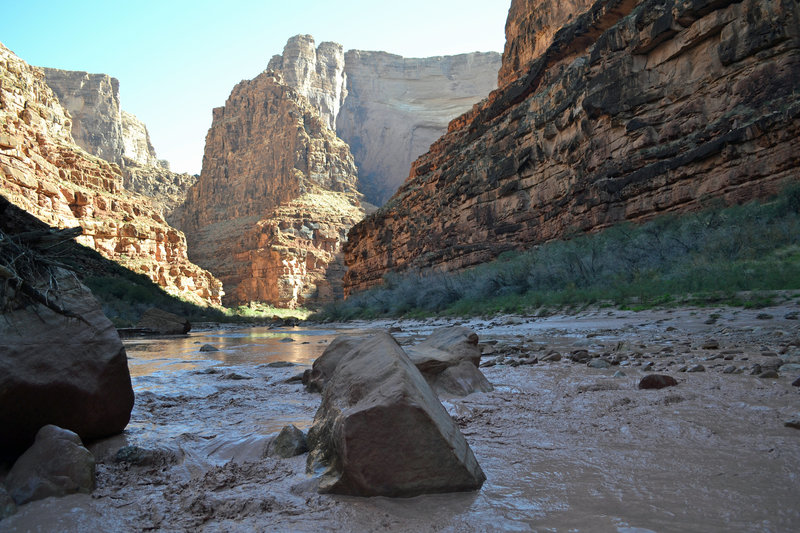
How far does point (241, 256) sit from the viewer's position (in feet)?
238

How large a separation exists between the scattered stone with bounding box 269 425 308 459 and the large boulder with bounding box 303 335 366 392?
52.5 inches

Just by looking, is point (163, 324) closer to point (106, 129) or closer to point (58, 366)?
point (58, 366)

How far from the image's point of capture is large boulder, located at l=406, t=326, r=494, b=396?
3.22 m

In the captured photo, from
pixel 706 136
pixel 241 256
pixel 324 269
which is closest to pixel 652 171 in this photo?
pixel 706 136

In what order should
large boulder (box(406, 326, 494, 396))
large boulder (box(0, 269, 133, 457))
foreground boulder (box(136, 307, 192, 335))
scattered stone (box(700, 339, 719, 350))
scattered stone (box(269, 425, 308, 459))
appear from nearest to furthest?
large boulder (box(0, 269, 133, 457)) < scattered stone (box(269, 425, 308, 459)) < large boulder (box(406, 326, 494, 396)) < scattered stone (box(700, 339, 719, 350)) < foreground boulder (box(136, 307, 192, 335))

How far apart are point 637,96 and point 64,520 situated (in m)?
19.1

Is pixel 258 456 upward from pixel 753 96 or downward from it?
downward

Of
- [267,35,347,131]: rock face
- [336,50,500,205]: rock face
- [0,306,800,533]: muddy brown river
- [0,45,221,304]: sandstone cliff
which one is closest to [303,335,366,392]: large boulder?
[0,306,800,533]: muddy brown river

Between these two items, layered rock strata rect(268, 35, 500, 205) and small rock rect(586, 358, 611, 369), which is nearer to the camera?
small rock rect(586, 358, 611, 369)

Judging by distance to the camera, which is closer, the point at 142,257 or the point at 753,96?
the point at 753,96

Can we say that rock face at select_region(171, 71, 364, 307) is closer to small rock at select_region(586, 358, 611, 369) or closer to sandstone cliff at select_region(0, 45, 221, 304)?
sandstone cliff at select_region(0, 45, 221, 304)

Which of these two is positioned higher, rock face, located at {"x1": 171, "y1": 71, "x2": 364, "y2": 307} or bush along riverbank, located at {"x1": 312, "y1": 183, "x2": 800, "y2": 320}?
rock face, located at {"x1": 171, "y1": 71, "x2": 364, "y2": 307}

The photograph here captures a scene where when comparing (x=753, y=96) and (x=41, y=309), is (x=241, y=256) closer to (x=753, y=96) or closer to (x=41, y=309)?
(x=753, y=96)

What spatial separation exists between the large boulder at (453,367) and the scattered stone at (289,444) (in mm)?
1309
